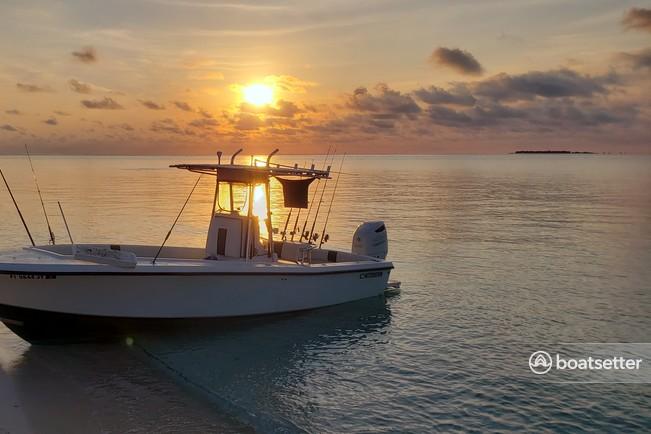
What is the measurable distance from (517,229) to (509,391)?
903 inches

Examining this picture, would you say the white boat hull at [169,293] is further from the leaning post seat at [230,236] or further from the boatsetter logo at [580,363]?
the boatsetter logo at [580,363]

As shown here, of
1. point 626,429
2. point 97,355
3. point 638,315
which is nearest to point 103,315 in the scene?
point 97,355

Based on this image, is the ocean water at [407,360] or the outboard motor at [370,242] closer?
the ocean water at [407,360]

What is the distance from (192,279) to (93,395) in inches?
126

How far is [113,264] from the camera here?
11336mm

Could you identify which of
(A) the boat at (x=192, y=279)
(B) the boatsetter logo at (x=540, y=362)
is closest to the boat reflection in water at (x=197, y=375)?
(A) the boat at (x=192, y=279)

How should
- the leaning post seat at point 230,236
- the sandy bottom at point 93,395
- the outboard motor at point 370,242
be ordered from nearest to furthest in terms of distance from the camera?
1. the sandy bottom at point 93,395
2. the leaning post seat at point 230,236
3. the outboard motor at point 370,242

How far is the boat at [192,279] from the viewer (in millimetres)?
11156

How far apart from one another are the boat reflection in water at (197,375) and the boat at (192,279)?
18.0 inches

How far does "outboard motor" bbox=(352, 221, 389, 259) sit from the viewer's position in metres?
17.0

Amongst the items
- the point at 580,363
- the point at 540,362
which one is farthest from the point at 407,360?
the point at 580,363

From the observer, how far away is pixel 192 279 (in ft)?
39.8

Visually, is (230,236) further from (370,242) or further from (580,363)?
(580,363)

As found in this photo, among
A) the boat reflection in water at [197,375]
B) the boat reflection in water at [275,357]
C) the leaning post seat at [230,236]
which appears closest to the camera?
the boat reflection in water at [197,375]
